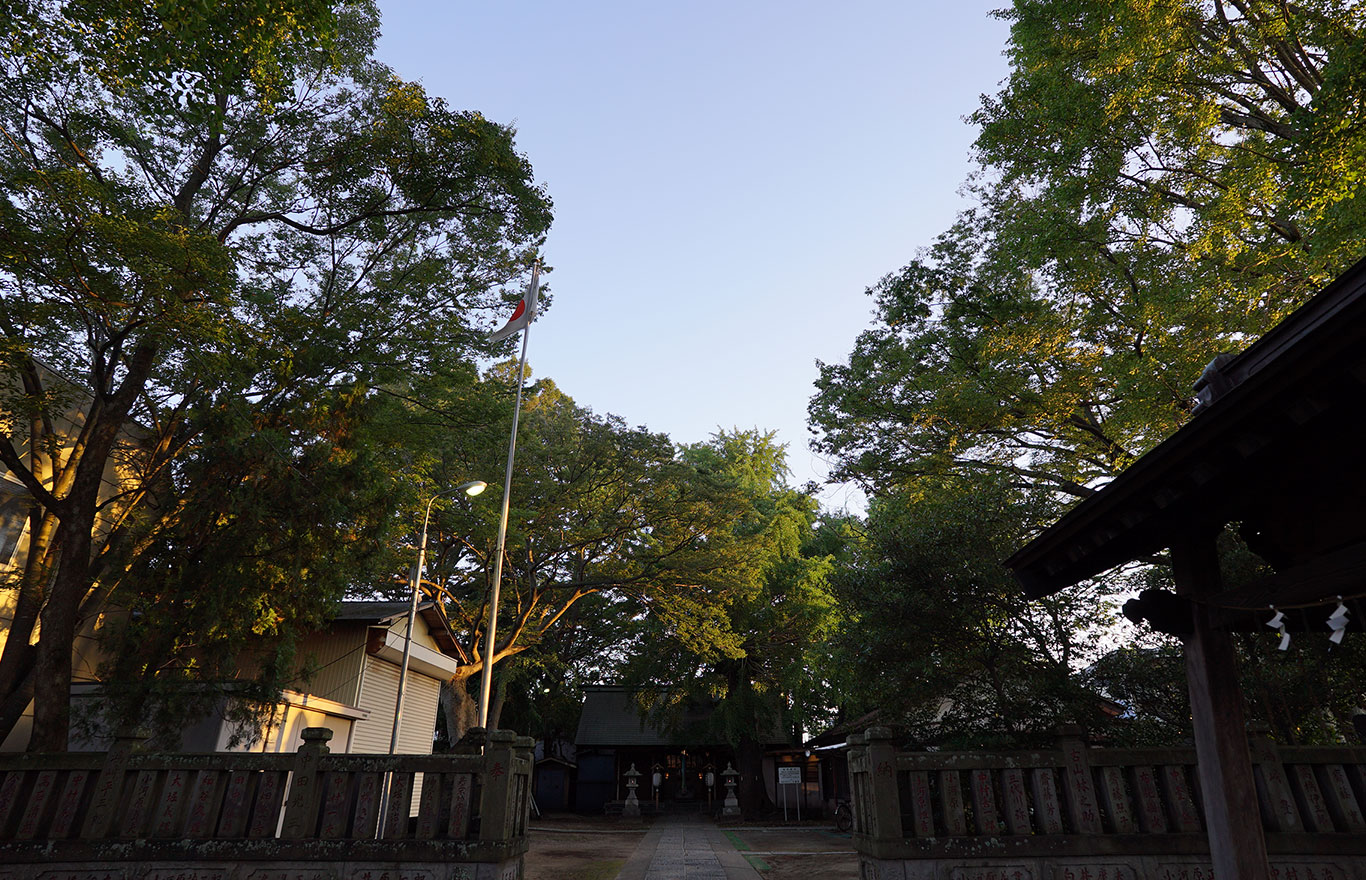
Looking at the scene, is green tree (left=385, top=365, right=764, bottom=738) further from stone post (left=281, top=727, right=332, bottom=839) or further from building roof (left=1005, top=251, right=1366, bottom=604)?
building roof (left=1005, top=251, right=1366, bottom=604)

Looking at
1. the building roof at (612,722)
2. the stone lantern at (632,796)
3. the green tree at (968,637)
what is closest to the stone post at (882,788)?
the green tree at (968,637)

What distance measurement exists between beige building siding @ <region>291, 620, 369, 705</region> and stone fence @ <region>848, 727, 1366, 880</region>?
14.3 metres

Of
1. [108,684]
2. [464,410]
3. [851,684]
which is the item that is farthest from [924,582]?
[108,684]

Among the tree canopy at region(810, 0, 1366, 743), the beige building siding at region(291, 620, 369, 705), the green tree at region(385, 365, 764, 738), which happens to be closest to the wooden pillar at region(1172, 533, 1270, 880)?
the tree canopy at region(810, 0, 1366, 743)

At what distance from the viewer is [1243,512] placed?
17.6 feet

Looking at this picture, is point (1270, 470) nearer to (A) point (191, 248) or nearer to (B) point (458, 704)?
(A) point (191, 248)

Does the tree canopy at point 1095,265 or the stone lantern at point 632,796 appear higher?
the tree canopy at point 1095,265

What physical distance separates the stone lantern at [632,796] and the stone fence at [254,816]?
29.0 m

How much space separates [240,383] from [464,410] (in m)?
4.64

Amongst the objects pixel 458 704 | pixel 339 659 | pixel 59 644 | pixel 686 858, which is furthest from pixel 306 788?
pixel 458 704

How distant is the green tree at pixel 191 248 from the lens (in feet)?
25.6

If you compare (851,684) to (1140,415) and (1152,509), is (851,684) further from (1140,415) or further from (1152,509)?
(1152,509)

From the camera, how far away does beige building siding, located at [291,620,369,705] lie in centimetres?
1725

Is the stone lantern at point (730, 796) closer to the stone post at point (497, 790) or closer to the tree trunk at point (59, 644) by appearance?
the stone post at point (497, 790)
